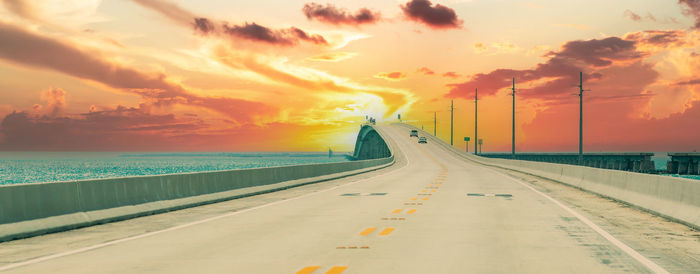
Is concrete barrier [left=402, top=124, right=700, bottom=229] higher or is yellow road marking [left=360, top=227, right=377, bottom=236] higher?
concrete barrier [left=402, top=124, right=700, bottom=229]

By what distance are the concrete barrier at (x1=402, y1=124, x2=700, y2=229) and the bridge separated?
54 mm

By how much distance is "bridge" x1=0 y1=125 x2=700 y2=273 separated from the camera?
9.05 m

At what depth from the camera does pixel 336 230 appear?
41.9 feet

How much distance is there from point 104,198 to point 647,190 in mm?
12743

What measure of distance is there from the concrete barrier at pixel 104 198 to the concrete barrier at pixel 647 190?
11.0 metres

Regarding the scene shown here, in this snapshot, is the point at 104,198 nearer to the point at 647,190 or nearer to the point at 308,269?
the point at 308,269

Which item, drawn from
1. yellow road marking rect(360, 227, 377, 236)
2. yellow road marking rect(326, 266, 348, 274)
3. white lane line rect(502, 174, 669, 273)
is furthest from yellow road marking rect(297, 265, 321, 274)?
white lane line rect(502, 174, 669, 273)

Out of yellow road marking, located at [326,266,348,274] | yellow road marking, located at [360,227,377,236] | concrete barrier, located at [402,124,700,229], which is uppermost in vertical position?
concrete barrier, located at [402,124,700,229]

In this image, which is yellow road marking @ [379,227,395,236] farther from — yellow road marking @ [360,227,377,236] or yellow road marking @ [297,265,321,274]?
yellow road marking @ [297,265,321,274]

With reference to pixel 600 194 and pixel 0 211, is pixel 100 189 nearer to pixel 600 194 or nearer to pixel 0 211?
pixel 0 211

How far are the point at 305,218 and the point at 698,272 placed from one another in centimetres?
841

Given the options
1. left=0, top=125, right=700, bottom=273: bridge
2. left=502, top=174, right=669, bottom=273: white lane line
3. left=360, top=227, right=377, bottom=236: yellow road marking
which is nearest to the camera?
left=502, top=174, right=669, bottom=273: white lane line

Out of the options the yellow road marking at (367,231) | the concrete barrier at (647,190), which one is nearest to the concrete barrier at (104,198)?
the yellow road marking at (367,231)

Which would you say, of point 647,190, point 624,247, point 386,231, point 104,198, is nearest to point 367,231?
point 386,231
